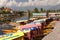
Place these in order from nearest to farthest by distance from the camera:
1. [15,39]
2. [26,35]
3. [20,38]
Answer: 1. [15,39]
2. [20,38]
3. [26,35]

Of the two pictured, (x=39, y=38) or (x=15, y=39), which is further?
(x=39, y=38)

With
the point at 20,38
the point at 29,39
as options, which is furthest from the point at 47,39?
the point at 20,38

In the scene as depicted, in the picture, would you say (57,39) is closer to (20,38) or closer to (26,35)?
(26,35)

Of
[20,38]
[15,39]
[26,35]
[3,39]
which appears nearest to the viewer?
[3,39]

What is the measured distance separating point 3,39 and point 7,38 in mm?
327

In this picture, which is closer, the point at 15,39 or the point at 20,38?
the point at 15,39

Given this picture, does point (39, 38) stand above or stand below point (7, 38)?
below

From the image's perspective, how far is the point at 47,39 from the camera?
15.5 metres

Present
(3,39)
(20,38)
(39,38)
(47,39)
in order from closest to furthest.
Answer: (3,39) → (20,38) → (47,39) → (39,38)

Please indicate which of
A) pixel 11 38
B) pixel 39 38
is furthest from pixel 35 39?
pixel 11 38

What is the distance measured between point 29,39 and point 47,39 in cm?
228

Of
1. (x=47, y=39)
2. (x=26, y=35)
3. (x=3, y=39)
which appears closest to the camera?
(x=3, y=39)

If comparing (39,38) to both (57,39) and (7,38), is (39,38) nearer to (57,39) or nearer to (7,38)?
(57,39)

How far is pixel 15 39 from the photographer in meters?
10.6
